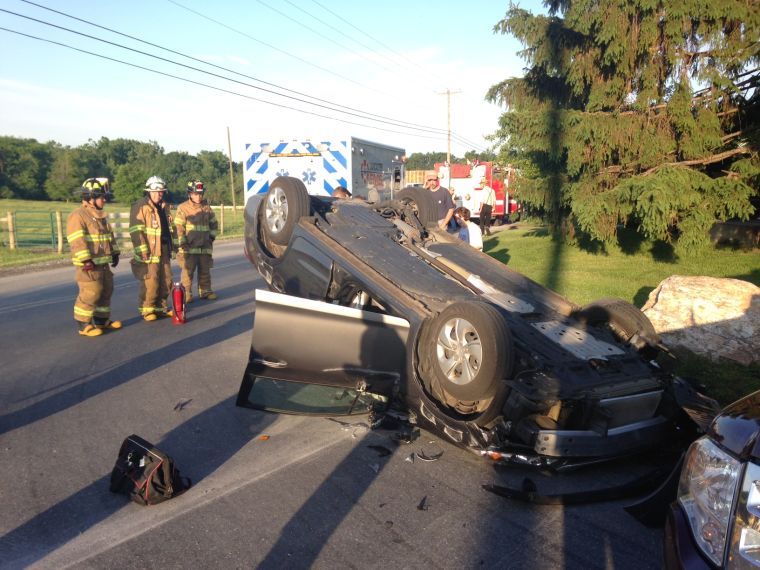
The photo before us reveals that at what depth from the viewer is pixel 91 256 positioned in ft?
24.1

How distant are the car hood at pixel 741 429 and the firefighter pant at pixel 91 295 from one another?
23.1 ft

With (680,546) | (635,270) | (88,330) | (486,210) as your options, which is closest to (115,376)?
(88,330)

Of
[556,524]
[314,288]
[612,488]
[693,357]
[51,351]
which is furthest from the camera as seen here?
[51,351]

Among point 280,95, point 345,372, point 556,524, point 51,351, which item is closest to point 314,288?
point 345,372

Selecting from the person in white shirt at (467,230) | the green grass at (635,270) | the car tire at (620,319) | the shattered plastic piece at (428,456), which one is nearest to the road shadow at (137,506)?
the shattered plastic piece at (428,456)

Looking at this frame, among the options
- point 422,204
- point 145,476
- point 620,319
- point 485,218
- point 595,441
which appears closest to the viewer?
point 145,476

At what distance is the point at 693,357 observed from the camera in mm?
5883

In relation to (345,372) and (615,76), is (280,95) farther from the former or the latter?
(345,372)

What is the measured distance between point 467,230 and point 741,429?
6.61 meters

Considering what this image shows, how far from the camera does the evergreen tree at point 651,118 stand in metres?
9.68

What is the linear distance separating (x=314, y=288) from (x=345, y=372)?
1085 mm

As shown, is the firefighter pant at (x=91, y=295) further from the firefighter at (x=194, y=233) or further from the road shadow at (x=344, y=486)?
the road shadow at (x=344, y=486)

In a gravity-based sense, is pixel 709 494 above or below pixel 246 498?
above

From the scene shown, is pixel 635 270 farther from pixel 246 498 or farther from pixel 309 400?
pixel 246 498
